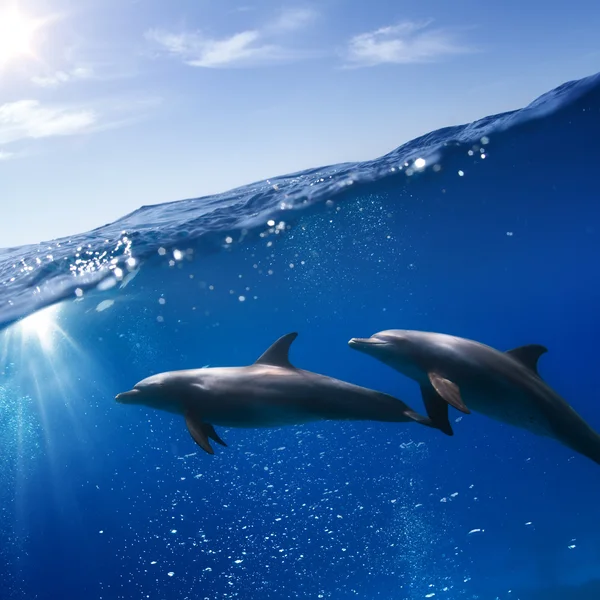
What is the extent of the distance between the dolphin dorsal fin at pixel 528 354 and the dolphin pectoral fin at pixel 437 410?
33.0 inches

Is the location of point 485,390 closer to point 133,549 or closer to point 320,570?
point 320,570

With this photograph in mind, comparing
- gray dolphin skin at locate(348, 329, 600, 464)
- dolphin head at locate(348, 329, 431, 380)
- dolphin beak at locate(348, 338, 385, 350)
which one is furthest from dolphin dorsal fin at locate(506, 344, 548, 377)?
dolphin beak at locate(348, 338, 385, 350)

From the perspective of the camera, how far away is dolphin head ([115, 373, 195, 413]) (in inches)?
222

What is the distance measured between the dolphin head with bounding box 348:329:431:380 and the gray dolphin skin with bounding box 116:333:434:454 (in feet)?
1.42

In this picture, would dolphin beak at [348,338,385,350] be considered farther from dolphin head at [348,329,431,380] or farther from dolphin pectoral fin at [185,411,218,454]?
dolphin pectoral fin at [185,411,218,454]

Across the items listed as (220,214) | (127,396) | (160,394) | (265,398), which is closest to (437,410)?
(265,398)

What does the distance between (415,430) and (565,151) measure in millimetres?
20339

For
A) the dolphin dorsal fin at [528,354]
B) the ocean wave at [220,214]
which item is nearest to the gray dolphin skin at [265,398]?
the dolphin dorsal fin at [528,354]

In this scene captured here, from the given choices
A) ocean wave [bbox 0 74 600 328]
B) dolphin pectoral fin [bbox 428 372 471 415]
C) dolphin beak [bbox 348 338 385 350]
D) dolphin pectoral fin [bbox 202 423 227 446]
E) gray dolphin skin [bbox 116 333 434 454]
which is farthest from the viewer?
ocean wave [bbox 0 74 600 328]

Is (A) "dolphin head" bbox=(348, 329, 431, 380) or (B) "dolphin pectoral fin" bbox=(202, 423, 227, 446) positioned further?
(B) "dolphin pectoral fin" bbox=(202, 423, 227, 446)

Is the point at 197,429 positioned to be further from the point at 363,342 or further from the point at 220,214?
the point at 220,214

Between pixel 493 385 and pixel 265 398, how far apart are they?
6.70 ft

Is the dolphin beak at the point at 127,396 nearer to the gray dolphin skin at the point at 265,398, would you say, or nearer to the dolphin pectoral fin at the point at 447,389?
the gray dolphin skin at the point at 265,398

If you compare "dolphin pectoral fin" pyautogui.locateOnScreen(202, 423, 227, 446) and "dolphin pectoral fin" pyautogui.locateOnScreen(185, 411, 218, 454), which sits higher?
"dolphin pectoral fin" pyautogui.locateOnScreen(185, 411, 218, 454)
